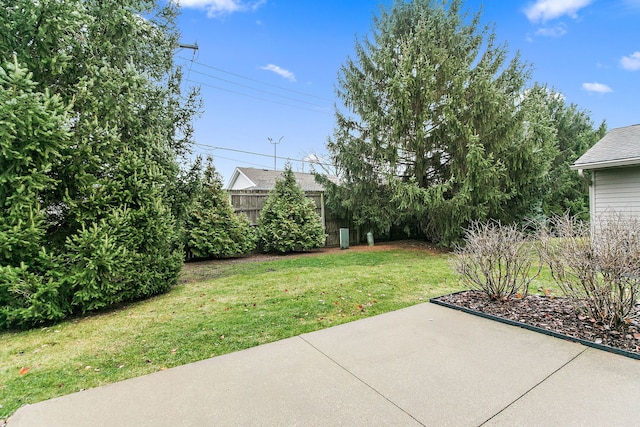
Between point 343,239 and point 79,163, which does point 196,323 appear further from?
point 343,239

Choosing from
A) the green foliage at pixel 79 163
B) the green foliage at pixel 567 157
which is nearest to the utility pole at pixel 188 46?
the green foliage at pixel 79 163

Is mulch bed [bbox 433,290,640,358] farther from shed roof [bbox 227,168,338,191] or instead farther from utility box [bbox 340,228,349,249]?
shed roof [bbox 227,168,338,191]

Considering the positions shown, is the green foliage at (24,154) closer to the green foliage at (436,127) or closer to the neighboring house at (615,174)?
the green foliage at (436,127)

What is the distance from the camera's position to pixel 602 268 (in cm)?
274

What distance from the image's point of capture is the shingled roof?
6.81m

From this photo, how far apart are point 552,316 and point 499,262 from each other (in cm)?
74

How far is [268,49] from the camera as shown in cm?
1162

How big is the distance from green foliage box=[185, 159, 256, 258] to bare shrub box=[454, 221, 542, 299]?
618cm

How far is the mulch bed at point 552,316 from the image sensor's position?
2.68 m

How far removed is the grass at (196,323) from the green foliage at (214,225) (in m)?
1.89

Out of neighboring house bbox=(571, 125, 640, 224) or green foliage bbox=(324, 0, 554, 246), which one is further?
green foliage bbox=(324, 0, 554, 246)

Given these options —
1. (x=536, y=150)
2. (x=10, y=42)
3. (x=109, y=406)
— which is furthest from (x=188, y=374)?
(x=536, y=150)

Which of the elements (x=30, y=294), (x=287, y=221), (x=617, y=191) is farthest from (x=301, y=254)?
(x=617, y=191)

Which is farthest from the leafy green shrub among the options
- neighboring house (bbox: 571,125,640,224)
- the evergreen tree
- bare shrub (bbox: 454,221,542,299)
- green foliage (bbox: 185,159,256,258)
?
neighboring house (bbox: 571,125,640,224)
